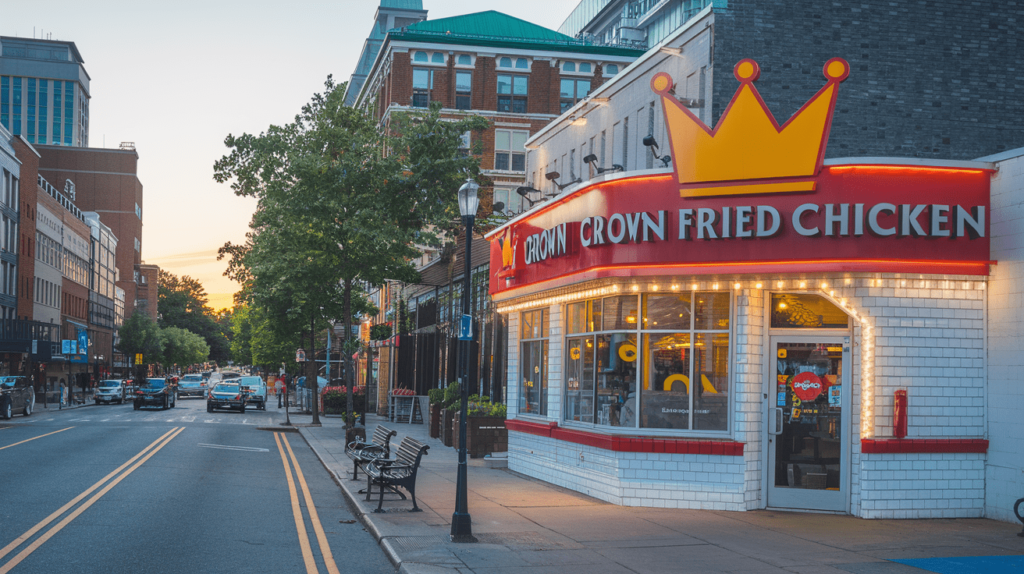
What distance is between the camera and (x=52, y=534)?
11102mm

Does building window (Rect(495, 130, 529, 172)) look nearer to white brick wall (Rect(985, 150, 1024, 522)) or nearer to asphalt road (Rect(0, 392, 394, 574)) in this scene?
asphalt road (Rect(0, 392, 394, 574))

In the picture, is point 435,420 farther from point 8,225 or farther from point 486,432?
point 8,225

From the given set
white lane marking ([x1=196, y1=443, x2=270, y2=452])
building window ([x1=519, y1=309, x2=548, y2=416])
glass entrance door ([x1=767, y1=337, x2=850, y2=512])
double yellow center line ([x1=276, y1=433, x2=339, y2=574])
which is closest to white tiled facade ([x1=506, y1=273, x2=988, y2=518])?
glass entrance door ([x1=767, y1=337, x2=850, y2=512])

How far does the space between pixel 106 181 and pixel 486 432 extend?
11009 centimetres

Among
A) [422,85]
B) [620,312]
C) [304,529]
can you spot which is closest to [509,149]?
[422,85]

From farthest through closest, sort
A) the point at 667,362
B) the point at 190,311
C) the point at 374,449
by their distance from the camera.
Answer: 1. the point at 190,311
2. the point at 374,449
3. the point at 667,362

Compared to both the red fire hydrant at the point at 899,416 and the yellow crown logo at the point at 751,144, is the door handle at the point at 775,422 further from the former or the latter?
the yellow crown logo at the point at 751,144

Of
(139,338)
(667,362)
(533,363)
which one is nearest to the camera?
(667,362)

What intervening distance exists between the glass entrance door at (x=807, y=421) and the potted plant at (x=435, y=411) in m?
14.8

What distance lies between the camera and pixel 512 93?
5966 centimetres

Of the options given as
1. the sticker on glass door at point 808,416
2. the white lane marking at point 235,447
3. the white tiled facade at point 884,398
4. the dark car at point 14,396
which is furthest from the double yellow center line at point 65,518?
the dark car at point 14,396

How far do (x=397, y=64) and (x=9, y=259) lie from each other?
95.0 feet

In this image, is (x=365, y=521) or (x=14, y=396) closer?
(x=365, y=521)

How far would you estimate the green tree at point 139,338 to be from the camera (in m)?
98.3
